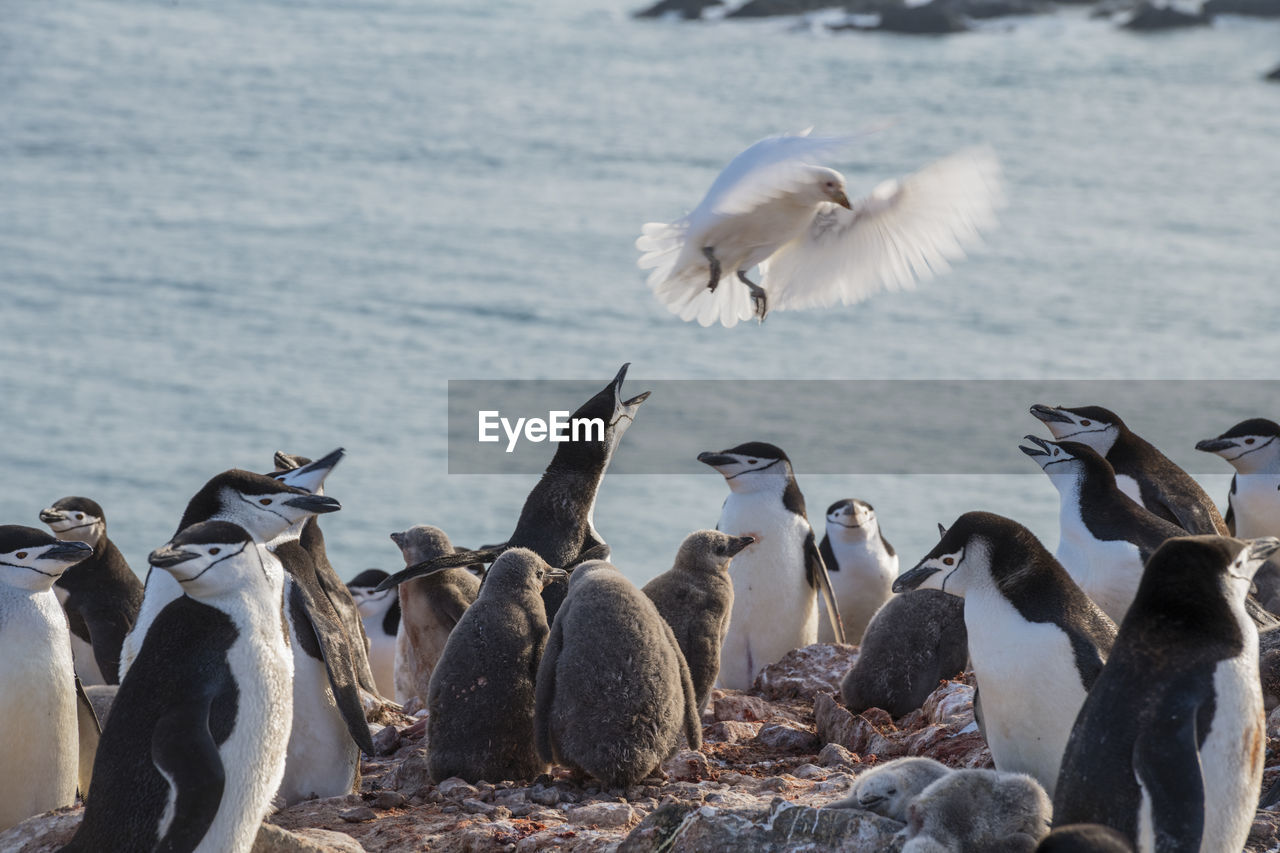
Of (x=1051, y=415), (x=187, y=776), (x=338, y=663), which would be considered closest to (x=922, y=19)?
(x=1051, y=415)

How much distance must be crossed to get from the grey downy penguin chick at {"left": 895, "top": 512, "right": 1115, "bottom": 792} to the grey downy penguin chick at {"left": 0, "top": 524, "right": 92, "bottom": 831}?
230 centimetres

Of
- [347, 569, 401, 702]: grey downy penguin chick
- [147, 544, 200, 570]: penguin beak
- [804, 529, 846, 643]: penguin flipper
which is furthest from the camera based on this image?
[347, 569, 401, 702]: grey downy penguin chick

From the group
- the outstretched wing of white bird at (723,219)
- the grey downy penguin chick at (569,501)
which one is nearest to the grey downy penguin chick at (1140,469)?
the outstretched wing of white bird at (723,219)

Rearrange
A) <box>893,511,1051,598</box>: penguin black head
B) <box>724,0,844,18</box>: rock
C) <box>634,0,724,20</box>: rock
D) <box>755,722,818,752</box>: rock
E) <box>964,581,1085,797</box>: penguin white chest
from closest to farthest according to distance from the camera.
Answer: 1. <box>964,581,1085,797</box>: penguin white chest
2. <box>893,511,1051,598</box>: penguin black head
3. <box>755,722,818,752</box>: rock
4. <box>724,0,844,18</box>: rock
5. <box>634,0,724,20</box>: rock

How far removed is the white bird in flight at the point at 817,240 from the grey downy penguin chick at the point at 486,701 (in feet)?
7.70

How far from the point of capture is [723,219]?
6.25 m

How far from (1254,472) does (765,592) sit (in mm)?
2310

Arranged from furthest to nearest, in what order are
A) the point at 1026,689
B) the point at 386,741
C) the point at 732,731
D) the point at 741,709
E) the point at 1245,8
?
the point at 1245,8 → the point at 741,709 → the point at 386,741 → the point at 732,731 → the point at 1026,689

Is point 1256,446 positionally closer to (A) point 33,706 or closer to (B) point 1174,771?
(B) point 1174,771

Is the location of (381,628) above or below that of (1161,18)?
below

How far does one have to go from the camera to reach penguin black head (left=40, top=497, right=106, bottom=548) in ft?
19.0

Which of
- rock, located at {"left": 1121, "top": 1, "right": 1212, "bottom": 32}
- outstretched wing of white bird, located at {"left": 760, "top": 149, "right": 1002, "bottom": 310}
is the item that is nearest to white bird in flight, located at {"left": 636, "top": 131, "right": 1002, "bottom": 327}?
outstretched wing of white bird, located at {"left": 760, "top": 149, "right": 1002, "bottom": 310}

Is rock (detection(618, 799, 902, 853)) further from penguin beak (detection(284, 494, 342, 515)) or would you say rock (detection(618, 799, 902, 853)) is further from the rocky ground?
penguin beak (detection(284, 494, 342, 515))

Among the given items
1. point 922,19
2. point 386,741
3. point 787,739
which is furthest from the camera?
point 922,19
